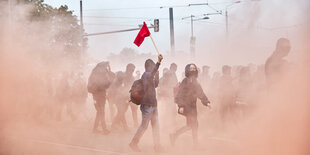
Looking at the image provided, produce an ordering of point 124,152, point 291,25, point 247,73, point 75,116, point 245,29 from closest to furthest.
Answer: point 291,25
point 124,152
point 245,29
point 247,73
point 75,116

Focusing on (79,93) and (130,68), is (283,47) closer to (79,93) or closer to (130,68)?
(130,68)

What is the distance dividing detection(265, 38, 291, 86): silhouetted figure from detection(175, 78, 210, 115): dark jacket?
1471 mm

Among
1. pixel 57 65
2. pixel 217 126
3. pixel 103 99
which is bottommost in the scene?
pixel 217 126

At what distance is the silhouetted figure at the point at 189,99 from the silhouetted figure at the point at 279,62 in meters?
1.47

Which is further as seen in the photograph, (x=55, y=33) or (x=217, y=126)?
(x=55, y=33)

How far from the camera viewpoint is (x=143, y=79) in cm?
795

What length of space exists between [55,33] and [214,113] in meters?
6.18

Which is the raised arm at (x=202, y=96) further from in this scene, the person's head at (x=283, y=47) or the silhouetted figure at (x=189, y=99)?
the person's head at (x=283, y=47)

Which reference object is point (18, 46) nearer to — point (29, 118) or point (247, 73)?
point (29, 118)

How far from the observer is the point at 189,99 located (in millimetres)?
8211

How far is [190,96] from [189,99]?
0.07m

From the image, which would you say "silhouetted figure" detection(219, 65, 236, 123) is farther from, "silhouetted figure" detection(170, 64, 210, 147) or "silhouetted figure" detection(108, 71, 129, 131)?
"silhouetted figure" detection(170, 64, 210, 147)

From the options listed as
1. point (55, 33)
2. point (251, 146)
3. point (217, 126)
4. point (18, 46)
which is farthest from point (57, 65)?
point (251, 146)

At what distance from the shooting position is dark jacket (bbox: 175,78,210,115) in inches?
321
